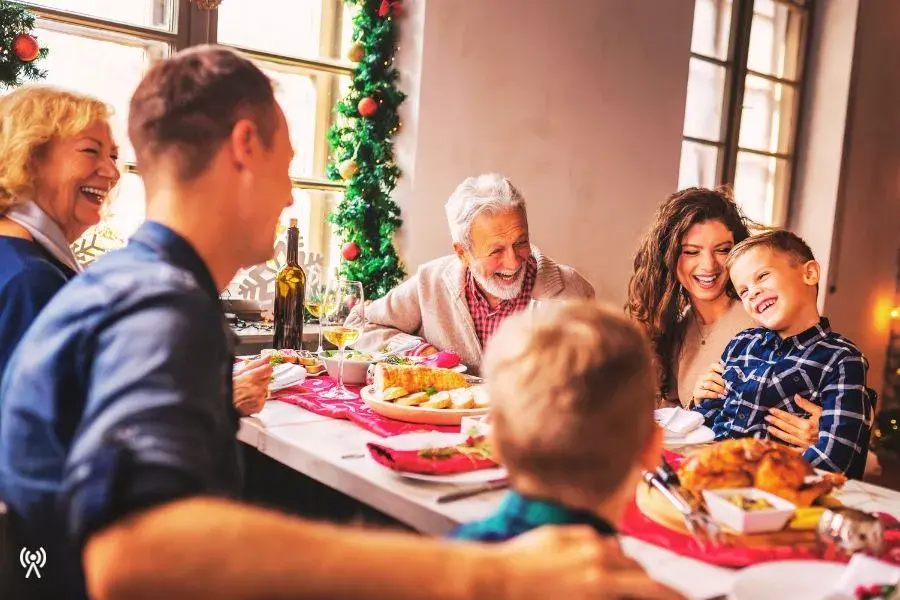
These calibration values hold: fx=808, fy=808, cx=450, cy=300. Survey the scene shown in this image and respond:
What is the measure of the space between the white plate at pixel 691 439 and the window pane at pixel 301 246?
2.26m

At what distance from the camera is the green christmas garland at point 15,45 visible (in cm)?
246

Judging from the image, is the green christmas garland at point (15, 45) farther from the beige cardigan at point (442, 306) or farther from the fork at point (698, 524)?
the fork at point (698, 524)

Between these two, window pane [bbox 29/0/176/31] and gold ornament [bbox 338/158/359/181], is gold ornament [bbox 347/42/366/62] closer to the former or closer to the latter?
gold ornament [bbox 338/158/359/181]

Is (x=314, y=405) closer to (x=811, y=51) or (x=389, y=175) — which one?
(x=389, y=175)

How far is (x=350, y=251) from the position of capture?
139 inches

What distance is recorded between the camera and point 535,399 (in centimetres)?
83

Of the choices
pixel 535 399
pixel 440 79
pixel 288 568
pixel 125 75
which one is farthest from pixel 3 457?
pixel 440 79

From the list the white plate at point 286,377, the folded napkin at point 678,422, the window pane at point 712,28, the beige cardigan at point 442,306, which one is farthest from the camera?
the window pane at point 712,28

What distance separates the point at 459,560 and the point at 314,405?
1.27 meters

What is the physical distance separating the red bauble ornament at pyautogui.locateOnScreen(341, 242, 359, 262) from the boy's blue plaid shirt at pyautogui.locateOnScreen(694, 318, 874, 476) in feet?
5.90

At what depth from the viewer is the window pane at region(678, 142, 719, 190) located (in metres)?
5.12

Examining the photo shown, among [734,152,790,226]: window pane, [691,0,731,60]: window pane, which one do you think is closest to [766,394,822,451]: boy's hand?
[691,0,731,60]: window pane

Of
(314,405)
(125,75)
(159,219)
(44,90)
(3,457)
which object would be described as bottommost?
(314,405)

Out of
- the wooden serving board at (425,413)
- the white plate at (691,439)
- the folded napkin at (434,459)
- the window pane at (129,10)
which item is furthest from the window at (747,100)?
the folded napkin at (434,459)
